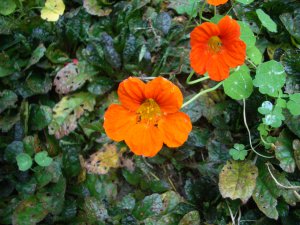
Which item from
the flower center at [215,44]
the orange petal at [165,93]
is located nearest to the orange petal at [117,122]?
the orange petal at [165,93]

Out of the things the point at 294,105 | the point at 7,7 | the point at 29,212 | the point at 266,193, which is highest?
the point at 294,105

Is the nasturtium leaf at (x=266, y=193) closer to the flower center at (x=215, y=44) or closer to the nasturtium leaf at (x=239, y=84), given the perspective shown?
the nasturtium leaf at (x=239, y=84)

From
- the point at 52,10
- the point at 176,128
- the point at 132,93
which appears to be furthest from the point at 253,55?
the point at 52,10

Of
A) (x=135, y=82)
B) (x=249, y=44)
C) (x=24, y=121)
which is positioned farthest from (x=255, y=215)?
(x=24, y=121)

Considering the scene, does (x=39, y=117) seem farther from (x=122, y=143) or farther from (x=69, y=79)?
(x=122, y=143)

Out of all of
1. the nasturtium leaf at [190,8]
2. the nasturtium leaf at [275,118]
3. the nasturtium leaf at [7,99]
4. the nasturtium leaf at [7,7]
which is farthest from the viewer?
the nasturtium leaf at [7,7]
